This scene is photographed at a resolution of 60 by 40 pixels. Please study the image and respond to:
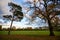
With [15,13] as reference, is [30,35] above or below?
below

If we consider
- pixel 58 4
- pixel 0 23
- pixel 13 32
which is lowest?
pixel 13 32

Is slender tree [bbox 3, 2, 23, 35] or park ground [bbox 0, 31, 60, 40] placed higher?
slender tree [bbox 3, 2, 23, 35]

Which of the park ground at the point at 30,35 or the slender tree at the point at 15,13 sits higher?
the slender tree at the point at 15,13

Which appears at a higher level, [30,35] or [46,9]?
[46,9]

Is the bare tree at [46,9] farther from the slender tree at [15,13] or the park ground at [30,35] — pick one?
the slender tree at [15,13]

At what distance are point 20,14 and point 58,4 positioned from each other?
66 cm

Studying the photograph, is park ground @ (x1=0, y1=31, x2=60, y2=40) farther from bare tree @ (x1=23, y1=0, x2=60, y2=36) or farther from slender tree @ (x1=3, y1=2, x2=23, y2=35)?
slender tree @ (x1=3, y1=2, x2=23, y2=35)

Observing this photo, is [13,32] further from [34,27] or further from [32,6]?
[32,6]

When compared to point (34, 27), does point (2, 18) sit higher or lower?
higher

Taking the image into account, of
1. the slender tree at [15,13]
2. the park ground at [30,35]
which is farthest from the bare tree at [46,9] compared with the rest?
the slender tree at [15,13]

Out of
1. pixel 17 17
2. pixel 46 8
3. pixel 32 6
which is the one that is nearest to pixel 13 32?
pixel 17 17

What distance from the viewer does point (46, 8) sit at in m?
2.28

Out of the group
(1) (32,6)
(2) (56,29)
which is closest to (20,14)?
(1) (32,6)

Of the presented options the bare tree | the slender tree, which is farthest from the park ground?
the slender tree
